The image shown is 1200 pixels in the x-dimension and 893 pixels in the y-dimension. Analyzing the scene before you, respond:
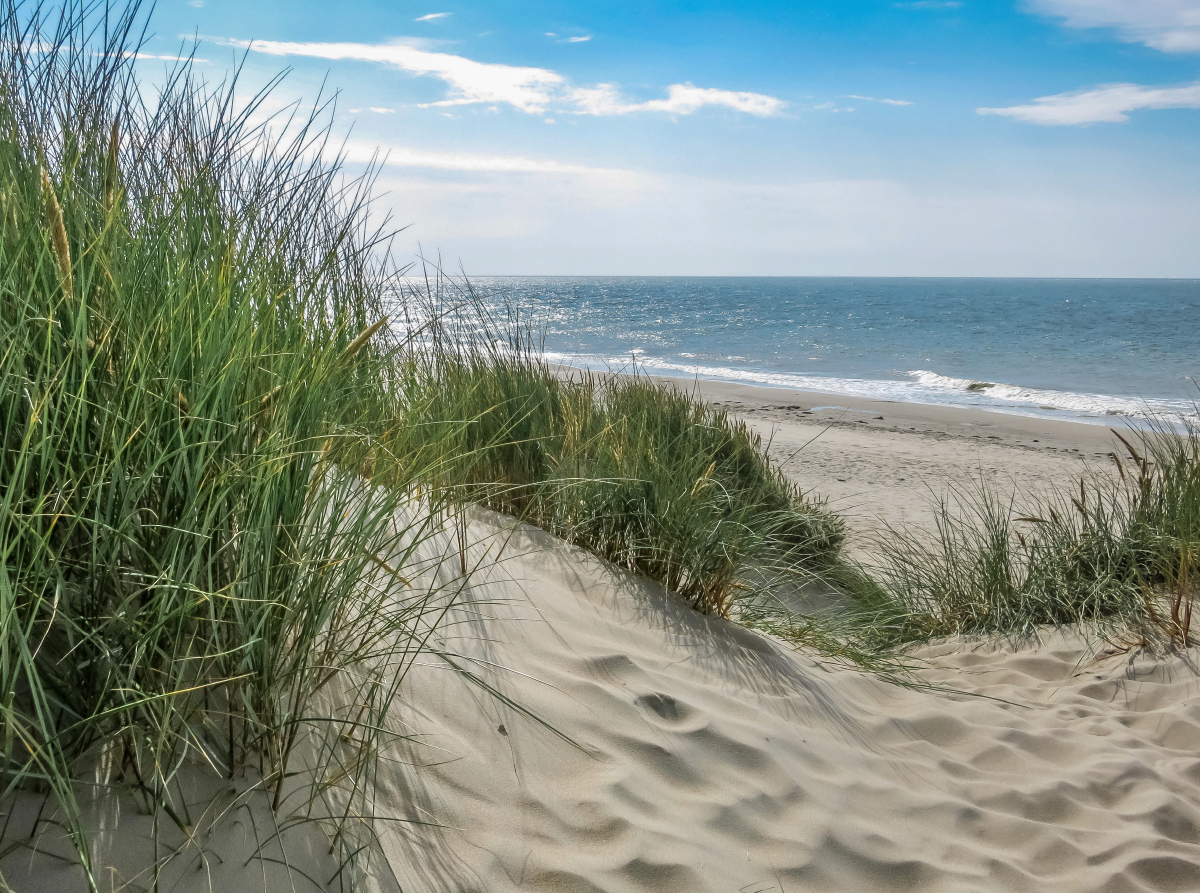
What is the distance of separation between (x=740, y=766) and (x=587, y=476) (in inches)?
63.1

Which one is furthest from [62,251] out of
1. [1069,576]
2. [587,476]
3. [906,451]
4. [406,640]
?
[906,451]

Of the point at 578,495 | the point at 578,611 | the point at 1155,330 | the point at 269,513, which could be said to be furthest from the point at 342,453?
the point at 1155,330

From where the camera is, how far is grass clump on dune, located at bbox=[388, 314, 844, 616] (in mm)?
3213

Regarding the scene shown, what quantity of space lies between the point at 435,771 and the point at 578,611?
43.1 inches

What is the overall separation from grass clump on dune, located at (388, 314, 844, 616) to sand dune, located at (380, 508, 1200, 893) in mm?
166

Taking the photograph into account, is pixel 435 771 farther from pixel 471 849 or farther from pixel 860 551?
pixel 860 551

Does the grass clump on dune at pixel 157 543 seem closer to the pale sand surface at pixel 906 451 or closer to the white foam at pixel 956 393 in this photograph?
the pale sand surface at pixel 906 451

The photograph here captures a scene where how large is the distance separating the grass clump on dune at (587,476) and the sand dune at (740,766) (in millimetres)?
166

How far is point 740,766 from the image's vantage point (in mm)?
2219

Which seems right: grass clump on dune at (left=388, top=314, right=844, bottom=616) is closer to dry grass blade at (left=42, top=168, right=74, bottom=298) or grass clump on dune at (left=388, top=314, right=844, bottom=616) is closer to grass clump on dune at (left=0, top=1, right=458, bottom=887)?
grass clump on dune at (left=0, top=1, right=458, bottom=887)

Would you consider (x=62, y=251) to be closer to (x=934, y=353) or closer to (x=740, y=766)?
(x=740, y=766)

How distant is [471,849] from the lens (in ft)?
5.44

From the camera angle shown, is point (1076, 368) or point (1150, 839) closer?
point (1150, 839)

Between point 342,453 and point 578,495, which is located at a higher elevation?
point 342,453
